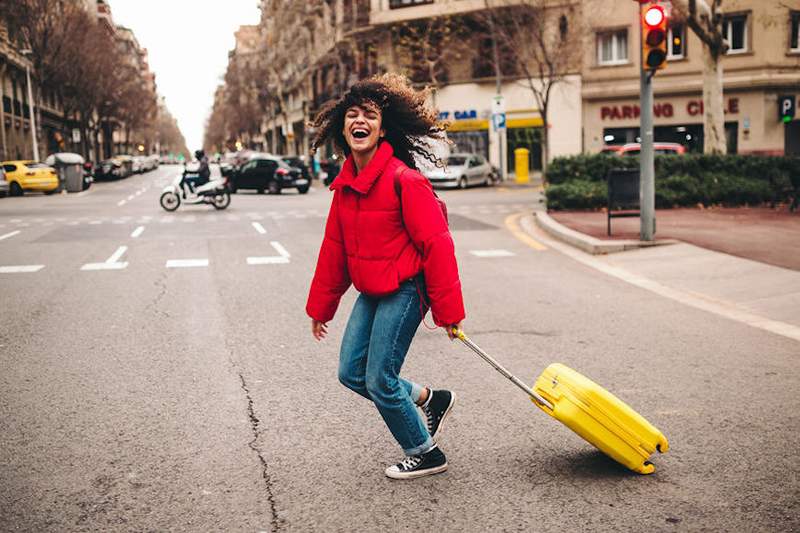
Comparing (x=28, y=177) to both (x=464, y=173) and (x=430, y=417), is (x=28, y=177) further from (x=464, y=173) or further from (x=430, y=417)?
(x=430, y=417)

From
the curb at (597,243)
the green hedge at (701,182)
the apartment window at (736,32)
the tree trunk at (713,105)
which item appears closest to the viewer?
the curb at (597,243)

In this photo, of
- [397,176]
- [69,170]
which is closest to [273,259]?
[397,176]

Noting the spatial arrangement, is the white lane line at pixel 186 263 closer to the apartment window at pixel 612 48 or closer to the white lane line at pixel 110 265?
the white lane line at pixel 110 265

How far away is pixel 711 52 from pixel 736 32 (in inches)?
818

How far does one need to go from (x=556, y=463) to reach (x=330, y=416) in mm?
1440

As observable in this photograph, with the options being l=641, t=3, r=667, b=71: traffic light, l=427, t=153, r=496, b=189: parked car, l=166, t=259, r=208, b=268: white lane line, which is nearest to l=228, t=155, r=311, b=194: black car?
l=427, t=153, r=496, b=189: parked car

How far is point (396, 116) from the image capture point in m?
3.86

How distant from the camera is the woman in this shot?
366 centimetres

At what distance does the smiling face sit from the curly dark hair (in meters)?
0.03

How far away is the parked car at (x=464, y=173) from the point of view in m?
33.0

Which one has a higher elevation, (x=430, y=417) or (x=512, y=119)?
(x=512, y=119)

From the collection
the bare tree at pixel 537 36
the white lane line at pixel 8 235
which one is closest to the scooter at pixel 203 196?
the white lane line at pixel 8 235

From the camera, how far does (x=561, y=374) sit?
3957 millimetres

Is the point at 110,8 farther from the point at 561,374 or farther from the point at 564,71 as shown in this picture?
the point at 561,374
